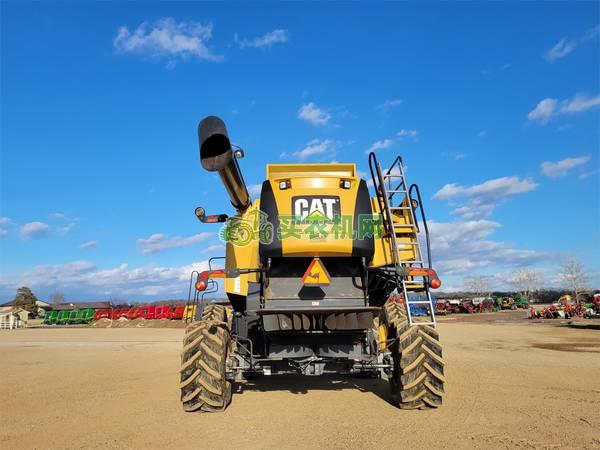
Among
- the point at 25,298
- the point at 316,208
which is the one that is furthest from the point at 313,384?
the point at 25,298

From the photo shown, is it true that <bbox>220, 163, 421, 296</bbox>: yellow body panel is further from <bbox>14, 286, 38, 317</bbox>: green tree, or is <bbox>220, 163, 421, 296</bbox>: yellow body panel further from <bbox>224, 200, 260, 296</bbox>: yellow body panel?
<bbox>14, 286, 38, 317</bbox>: green tree

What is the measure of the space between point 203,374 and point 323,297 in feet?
7.57

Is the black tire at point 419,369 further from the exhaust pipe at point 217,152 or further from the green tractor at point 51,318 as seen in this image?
the green tractor at point 51,318

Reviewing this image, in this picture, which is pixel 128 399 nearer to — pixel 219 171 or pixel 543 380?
pixel 219 171

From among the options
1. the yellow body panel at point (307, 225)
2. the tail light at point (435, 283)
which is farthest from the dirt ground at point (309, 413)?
the yellow body panel at point (307, 225)

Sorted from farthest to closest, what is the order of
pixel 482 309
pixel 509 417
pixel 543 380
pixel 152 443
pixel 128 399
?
pixel 482 309 → pixel 543 380 → pixel 128 399 → pixel 509 417 → pixel 152 443

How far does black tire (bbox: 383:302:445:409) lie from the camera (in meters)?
6.72

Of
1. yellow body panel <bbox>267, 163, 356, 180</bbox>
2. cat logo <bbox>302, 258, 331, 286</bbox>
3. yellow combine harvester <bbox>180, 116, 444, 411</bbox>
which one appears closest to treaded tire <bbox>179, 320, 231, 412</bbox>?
yellow combine harvester <bbox>180, 116, 444, 411</bbox>

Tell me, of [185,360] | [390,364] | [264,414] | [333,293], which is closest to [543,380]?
[390,364]

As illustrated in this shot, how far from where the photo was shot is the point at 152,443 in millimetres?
5562

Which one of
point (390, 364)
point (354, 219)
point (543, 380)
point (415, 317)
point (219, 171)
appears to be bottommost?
point (543, 380)

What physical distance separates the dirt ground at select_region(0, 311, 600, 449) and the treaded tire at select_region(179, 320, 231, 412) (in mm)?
217

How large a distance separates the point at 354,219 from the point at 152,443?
4439 mm

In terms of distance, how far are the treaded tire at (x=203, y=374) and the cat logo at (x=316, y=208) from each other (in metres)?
2.48
